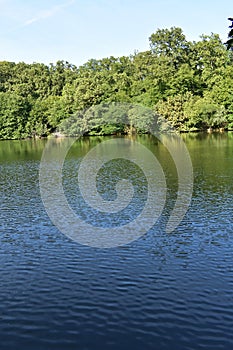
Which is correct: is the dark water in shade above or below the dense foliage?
below

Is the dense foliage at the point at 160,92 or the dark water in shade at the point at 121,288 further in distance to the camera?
the dense foliage at the point at 160,92

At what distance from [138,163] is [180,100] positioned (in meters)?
52.2

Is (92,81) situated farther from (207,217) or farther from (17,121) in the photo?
(207,217)

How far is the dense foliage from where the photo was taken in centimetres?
9700

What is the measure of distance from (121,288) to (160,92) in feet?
312

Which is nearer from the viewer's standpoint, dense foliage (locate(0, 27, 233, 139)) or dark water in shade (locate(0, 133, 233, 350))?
dark water in shade (locate(0, 133, 233, 350))

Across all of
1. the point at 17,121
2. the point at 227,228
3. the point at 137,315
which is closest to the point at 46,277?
the point at 137,315

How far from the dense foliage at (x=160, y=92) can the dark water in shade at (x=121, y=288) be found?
237ft

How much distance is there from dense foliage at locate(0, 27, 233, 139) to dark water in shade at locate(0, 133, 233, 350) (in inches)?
2846

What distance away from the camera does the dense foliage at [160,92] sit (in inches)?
3819

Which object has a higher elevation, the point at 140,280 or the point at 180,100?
the point at 180,100

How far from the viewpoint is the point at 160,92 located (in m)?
106

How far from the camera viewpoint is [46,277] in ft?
57.6

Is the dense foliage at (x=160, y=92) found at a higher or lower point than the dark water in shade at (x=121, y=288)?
higher
